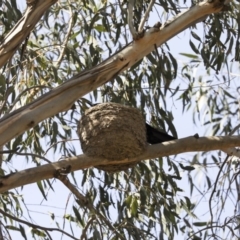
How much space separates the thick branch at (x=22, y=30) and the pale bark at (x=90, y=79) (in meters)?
0.24

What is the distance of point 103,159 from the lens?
365cm

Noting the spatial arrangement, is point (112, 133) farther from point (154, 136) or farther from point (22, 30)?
point (22, 30)

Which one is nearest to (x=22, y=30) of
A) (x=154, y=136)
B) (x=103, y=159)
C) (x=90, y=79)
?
(x=90, y=79)

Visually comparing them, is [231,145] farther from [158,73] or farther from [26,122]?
[158,73]

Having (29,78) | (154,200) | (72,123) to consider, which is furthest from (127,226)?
(29,78)

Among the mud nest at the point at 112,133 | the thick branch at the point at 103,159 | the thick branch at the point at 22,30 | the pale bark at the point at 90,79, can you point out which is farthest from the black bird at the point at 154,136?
the thick branch at the point at 22,30

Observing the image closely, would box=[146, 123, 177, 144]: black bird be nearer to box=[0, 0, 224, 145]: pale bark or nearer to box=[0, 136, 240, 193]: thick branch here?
box=[0, 136, 240, 193]: thick branch

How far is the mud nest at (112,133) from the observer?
12.1 ft

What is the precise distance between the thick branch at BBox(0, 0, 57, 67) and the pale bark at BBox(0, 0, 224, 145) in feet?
0.78

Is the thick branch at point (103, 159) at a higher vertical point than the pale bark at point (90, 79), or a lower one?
lower

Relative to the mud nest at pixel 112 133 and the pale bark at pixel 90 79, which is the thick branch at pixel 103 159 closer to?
the mud nest at pixel 112 133

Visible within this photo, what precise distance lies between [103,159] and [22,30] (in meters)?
0.67

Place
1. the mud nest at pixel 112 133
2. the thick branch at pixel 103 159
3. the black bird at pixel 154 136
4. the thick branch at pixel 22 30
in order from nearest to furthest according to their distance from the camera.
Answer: the thick branch at pixel 103 159 < the thick branch at pixel 22 30 < the mud nest at pixel 112 133 < the black bird at pixel 154 136

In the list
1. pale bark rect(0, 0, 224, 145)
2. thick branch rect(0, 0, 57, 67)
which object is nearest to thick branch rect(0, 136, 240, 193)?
pale bark rect(0, 0, 224, 145)
